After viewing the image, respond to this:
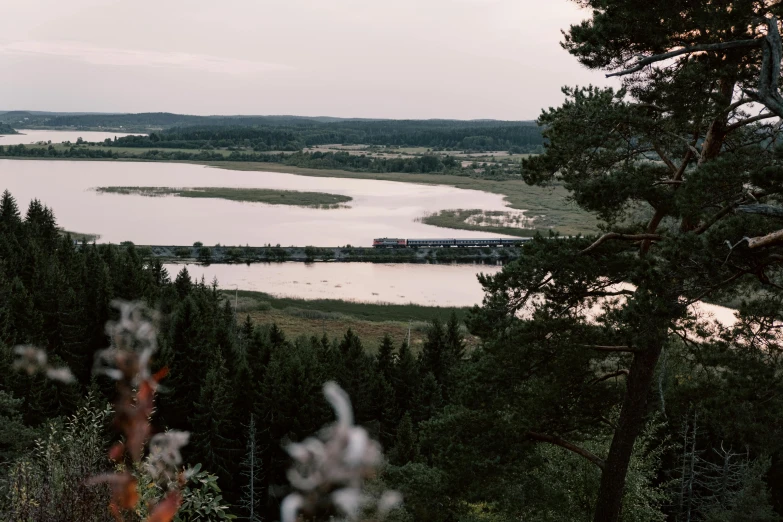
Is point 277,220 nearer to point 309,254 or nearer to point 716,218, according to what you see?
point 309,254

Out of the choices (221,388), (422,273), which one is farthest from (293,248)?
(221,388)

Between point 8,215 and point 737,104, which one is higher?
point 737,104

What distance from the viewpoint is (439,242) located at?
63.8 meters

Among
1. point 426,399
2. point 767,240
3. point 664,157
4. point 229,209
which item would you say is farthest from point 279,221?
point 767,240

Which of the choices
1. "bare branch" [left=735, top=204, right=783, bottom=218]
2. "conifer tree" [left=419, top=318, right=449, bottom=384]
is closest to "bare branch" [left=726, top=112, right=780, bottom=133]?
"bare branch" [left=735, top=204, right=783, bottom=218]

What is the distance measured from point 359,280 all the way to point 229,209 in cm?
3777

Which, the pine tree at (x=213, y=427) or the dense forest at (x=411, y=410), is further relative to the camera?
the pine tree at (x=213, y=427)

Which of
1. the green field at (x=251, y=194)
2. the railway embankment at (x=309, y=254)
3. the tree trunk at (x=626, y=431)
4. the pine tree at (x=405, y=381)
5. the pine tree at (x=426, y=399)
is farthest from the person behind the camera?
the green field at (x=251, y=194)

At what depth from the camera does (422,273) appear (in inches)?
2226

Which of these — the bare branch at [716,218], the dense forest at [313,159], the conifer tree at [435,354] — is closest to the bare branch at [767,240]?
the bare branch at [716,218]

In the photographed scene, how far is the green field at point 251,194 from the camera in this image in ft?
→ 301

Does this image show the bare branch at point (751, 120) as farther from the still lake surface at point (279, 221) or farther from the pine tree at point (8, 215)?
the pine tree at point (8, 215)

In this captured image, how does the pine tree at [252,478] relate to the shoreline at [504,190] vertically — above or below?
below

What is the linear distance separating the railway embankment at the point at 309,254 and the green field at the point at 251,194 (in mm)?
30441
